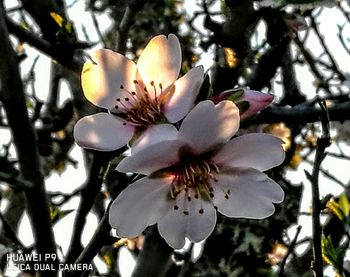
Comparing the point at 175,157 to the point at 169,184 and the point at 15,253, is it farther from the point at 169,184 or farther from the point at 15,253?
the point at 15,253

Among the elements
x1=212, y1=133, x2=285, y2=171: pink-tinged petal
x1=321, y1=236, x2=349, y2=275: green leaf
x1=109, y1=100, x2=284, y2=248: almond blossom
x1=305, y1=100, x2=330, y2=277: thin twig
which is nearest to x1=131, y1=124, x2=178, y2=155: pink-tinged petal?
x1=109, y1=100, x2=284, y2=248: almond blossom

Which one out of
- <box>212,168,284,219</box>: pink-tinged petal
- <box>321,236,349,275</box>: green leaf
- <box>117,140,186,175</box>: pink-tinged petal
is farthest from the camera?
<box>321,236,349,275</box>: green leaf

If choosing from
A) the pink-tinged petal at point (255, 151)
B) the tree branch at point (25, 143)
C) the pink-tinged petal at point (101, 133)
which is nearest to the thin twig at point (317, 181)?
the pink-tinged petal at point (255, 151)

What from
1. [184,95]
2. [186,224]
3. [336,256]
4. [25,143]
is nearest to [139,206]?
[186,224]

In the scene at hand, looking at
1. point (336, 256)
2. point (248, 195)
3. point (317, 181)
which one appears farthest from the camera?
point (336, 256)

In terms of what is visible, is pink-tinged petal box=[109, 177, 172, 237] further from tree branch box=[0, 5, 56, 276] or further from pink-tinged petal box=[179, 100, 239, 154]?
tree branch box=[0, 5, 56, 276]

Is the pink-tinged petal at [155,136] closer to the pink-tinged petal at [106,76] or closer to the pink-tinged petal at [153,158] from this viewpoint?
the pink-tinged petal at [153,158]

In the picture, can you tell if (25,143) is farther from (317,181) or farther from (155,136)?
(317,181)
